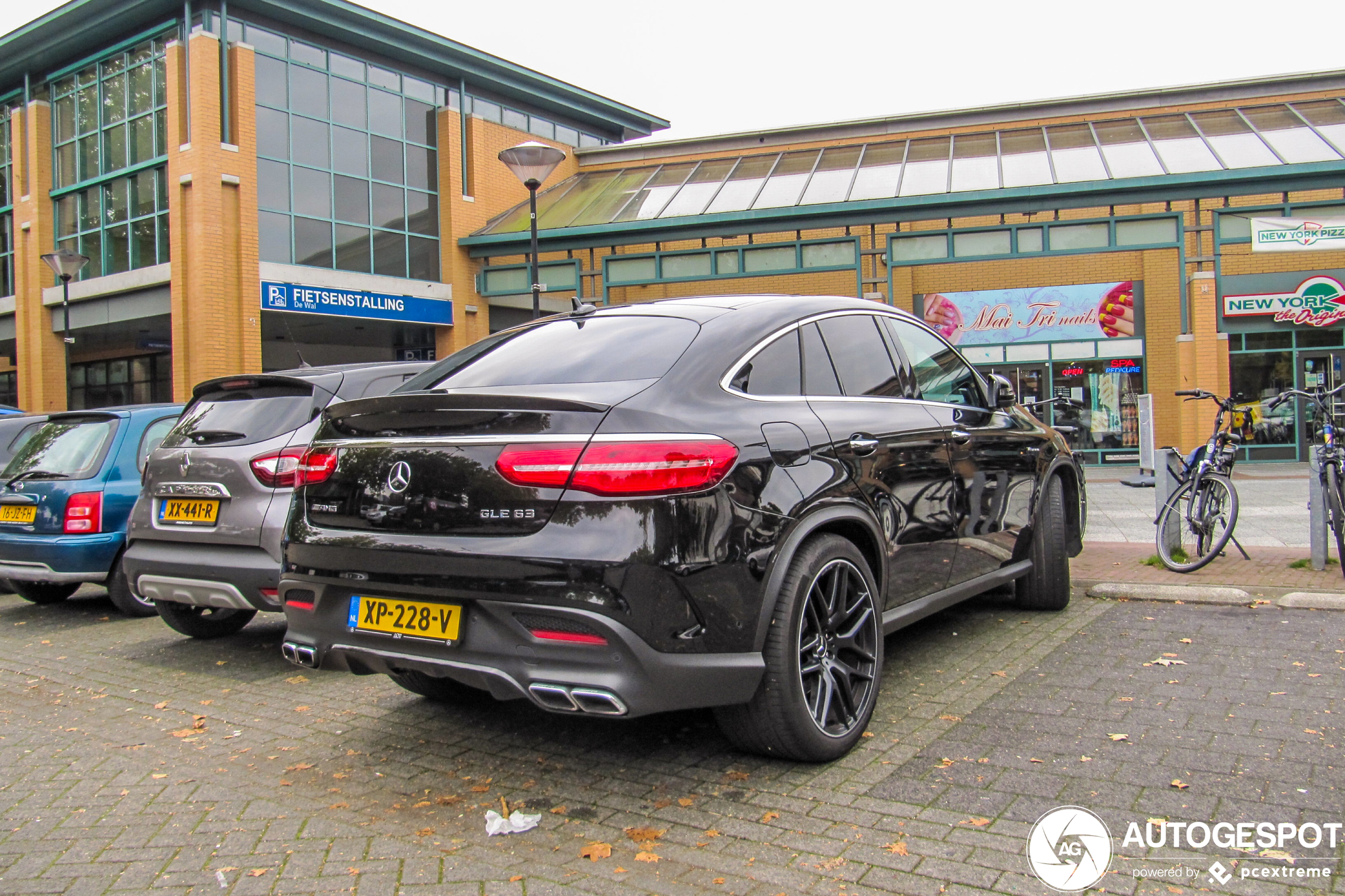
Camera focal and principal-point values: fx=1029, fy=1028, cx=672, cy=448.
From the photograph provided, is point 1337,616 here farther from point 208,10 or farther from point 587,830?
point 208,10

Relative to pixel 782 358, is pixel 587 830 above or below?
below

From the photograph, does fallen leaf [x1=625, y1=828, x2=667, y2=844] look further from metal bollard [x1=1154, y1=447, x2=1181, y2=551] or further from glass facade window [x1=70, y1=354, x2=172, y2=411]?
glass facade window [x1=70, y1=354, x2=172, y2=411]

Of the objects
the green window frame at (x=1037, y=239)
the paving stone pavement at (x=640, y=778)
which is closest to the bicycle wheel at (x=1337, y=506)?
the paving stone pavement at (x=640, y=778)

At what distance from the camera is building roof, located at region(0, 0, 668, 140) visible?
20.3 m

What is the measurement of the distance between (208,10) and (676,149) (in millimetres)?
10679

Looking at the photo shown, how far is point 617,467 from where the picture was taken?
313cm

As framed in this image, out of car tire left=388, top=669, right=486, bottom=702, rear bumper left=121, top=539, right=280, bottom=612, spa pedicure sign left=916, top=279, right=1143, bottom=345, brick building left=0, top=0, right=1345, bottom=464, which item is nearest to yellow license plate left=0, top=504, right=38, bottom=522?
rear bumper left=121, top=539, right=280, bottom=612

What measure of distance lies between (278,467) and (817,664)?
321 cm

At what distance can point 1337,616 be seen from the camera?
19.2ft

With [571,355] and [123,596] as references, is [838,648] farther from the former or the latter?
[123,596]

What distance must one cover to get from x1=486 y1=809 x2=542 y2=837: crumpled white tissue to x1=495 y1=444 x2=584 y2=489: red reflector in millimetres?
1048

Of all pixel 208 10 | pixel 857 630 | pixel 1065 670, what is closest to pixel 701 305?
pixel 857 630

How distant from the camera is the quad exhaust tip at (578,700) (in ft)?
10.1

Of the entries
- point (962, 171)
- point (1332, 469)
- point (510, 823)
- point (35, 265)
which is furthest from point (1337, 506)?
point (35, 265)
